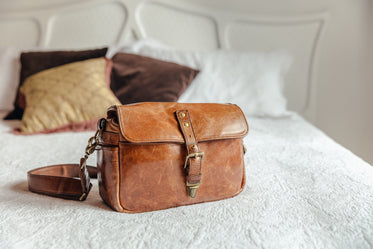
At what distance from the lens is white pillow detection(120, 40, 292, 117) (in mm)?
1595

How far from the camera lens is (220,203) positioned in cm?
68

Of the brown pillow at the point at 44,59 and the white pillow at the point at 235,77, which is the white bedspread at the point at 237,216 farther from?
the brown pillow at the point at 44,59

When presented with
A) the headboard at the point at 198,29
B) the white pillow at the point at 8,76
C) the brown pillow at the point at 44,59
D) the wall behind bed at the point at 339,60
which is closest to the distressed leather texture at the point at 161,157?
the brown pillow at the point at 44,59

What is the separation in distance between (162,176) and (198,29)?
1.66 metres

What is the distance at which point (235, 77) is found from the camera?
165 centimetres

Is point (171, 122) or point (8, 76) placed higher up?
point (171, 122)

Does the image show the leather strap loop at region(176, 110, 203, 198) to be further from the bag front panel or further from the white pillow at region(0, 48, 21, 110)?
the white pillow at region(0, 48, 21, 110)

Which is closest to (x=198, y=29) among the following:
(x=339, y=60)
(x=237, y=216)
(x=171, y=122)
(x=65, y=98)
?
(x=339, y=60)

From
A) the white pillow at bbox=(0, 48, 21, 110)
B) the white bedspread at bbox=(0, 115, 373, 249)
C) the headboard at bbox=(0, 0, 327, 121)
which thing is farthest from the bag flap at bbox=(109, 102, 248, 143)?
the headboard at bbox=(0, 0, 327, 121)

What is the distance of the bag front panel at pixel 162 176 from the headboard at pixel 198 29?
1.55 m

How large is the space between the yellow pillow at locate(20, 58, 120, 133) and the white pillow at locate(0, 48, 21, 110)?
313 mm

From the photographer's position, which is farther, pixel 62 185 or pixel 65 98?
pixel 65 98

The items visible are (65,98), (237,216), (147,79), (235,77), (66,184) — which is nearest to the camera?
(237,216)

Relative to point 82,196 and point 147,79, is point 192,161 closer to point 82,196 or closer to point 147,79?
point 82,196
